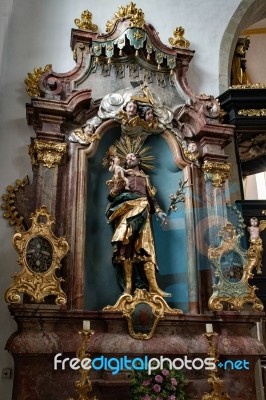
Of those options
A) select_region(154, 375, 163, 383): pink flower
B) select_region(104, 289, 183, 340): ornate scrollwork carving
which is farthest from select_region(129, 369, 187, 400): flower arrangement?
select_region(104, 289, 183, 340): ornate scrollwork carving

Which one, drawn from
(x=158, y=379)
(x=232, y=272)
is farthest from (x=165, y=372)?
(x=232, y=272)

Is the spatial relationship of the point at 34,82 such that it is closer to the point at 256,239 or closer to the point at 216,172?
the point at 216,172

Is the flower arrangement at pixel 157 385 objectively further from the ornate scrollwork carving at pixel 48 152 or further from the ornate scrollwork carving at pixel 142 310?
the ornate scrollwork carving at pixel 48 152

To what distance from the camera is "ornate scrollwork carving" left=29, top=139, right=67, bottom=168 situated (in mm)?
5621

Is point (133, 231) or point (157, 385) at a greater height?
point (133, 231)

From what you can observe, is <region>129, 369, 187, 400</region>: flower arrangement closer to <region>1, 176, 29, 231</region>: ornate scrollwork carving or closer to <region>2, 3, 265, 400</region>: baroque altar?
<region>2, 3, 265, 400</region>: baroque altar

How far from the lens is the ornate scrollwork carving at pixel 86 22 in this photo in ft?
21.5

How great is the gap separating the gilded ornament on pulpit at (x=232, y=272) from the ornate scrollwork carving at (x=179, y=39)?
9.43 ft

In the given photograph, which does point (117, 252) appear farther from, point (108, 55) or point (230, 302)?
point (108, 55)

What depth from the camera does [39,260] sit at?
5.01 m

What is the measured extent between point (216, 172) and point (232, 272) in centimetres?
139

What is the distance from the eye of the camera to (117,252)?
5473mm

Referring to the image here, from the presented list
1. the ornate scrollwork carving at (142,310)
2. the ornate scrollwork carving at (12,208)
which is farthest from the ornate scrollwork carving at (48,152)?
the ornate scrollwork carving at (142,310)

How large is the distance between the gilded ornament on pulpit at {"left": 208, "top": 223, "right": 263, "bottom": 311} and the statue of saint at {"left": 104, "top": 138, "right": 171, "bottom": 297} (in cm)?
64
